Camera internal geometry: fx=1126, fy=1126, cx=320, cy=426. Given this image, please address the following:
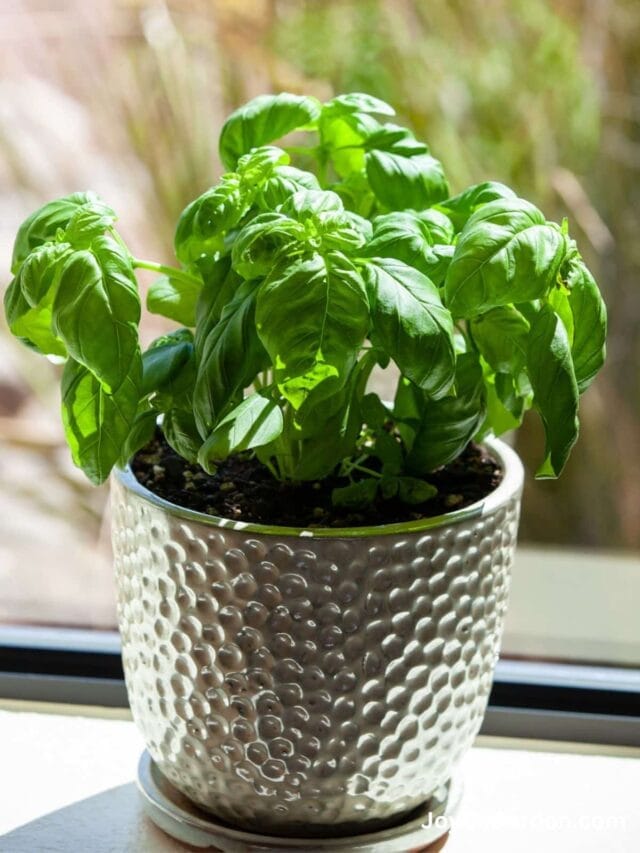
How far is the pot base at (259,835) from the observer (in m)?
0.78

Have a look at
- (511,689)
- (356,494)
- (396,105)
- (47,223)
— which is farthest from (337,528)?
(396,105)

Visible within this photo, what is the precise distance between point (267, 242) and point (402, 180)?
154 millimetres

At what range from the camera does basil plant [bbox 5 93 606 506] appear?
0.63 metres

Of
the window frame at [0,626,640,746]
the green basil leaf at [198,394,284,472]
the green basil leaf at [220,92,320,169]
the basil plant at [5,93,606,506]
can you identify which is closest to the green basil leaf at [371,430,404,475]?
the basil plant at [5,93,606,506]

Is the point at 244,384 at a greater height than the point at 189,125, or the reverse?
the point at 189,125

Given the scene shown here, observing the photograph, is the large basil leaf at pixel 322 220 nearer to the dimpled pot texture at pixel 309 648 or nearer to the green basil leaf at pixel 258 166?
the green basil leaf at pixel 258 166

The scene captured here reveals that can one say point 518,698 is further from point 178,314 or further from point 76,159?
point 76,159

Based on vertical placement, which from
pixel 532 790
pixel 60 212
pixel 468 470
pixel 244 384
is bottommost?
pixel 532 790

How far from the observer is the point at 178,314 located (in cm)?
79

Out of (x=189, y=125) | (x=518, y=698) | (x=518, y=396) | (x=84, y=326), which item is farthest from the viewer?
(x=189, y=125)

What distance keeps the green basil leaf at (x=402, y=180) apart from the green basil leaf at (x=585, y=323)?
0.44 feet

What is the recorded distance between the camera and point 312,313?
607 mm

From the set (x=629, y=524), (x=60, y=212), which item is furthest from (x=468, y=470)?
(x=629, y=524)

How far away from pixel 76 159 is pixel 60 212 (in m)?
0.53
